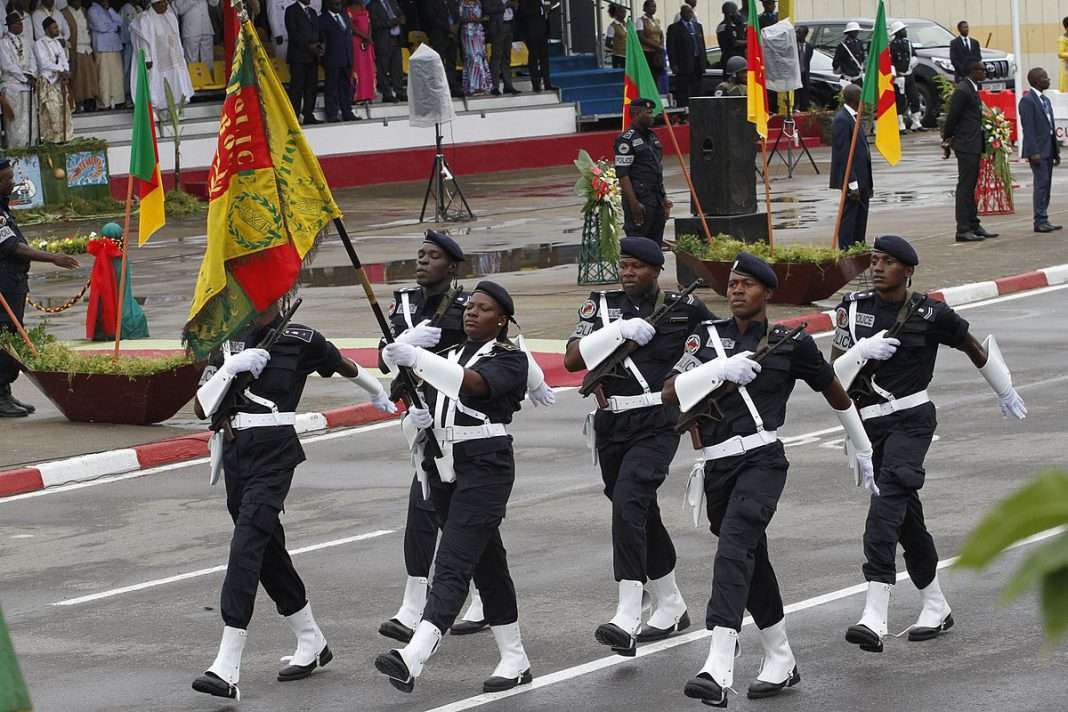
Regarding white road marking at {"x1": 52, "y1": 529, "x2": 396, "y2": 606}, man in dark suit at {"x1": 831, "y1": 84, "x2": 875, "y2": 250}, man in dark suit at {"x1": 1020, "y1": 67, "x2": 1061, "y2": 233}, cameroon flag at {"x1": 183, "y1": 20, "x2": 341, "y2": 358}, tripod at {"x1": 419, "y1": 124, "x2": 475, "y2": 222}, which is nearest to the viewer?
cameroon flag at {"x1": 183, "y1": 20, "x2": 341, "y2": 358}

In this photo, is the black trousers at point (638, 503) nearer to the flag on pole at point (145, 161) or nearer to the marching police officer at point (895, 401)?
the marching police officer at point (895, 401)

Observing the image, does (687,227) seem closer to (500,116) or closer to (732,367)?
(732,367)

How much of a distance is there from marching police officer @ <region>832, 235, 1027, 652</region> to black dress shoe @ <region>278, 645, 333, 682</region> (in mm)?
2160

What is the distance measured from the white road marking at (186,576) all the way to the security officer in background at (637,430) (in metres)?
2.46

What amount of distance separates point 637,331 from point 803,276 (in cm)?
1070

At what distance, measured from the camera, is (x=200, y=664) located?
7.92 m

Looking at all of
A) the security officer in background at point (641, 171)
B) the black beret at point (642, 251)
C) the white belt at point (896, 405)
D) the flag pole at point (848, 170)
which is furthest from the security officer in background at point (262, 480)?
the flag pole at point (848, 170)

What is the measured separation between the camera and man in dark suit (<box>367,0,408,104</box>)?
35.1m

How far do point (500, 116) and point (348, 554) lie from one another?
27839 mm

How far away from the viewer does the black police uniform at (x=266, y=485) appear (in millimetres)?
7364

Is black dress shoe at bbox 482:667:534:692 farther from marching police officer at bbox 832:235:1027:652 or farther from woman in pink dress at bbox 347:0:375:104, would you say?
woman in pink dress at bbox 347:0:375:104

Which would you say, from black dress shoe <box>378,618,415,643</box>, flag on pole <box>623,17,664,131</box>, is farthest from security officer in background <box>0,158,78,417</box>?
black dress shoe <box>378,618,415,643</box>

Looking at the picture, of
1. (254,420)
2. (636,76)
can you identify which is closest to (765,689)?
(254,420)

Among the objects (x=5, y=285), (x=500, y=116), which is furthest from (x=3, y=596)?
(x=500, y=116)
